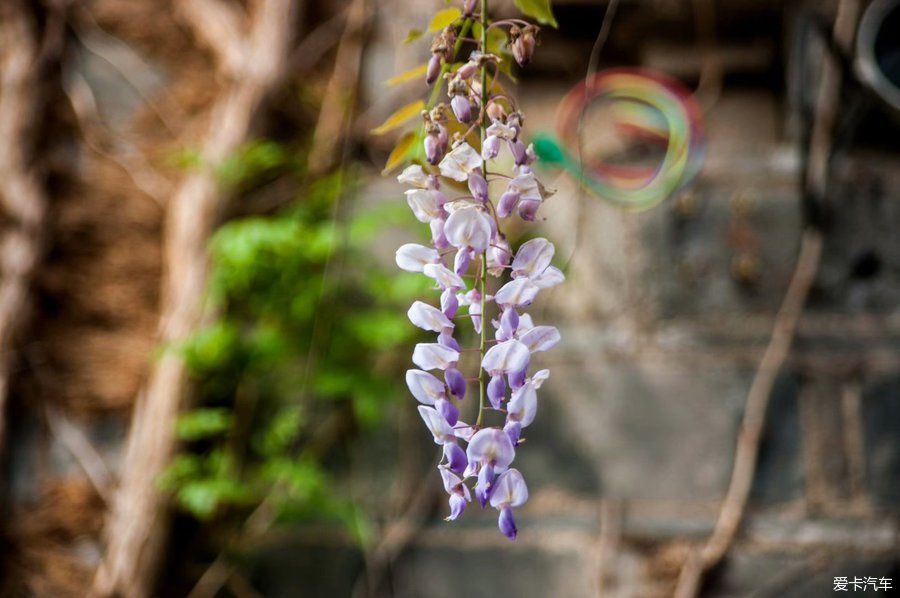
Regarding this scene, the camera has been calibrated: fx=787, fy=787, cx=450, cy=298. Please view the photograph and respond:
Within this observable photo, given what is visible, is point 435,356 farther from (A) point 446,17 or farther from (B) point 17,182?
(B) point 17,182

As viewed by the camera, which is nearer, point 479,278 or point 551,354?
point 479,278

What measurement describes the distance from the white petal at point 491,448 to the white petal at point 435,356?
0.08 m

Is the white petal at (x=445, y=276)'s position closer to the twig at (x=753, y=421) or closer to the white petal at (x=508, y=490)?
the white petal at (x=508, y=490)

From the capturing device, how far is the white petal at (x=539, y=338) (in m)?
0.68

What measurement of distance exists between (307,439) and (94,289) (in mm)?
667

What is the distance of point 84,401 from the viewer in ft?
6.01

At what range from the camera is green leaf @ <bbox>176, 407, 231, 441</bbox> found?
1.67m

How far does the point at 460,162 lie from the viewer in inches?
26.8

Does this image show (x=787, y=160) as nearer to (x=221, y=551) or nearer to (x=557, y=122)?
(x=557, y=122)

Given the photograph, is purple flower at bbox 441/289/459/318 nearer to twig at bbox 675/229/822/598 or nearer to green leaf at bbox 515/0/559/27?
green leaf at bbox 515/0/559/27

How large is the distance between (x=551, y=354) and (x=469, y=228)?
113cm

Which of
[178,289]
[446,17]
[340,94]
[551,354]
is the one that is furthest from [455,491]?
[340,94]

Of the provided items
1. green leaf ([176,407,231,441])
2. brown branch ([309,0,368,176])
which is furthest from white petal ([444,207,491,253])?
brown branch ([309,0,368,176])

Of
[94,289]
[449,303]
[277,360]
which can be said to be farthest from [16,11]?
[449,303]
